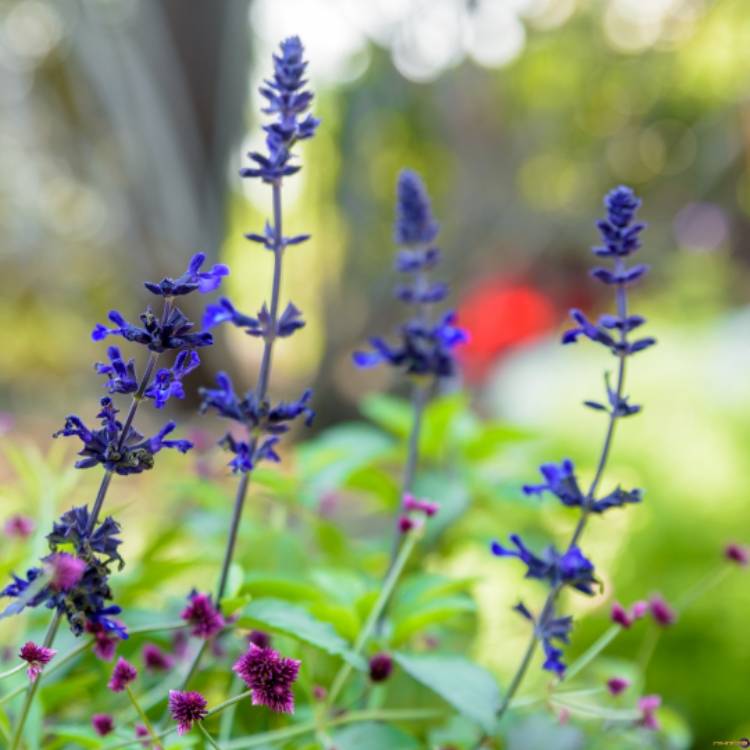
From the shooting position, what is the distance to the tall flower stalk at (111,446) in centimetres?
39

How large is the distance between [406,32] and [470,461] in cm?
262

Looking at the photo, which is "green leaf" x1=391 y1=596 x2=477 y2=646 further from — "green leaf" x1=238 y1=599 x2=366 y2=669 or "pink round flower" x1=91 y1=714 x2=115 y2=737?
"pink round flower" x1=91 y1=714 x2=115 y2=737

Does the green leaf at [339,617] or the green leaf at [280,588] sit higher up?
the green leaf at [280,588]

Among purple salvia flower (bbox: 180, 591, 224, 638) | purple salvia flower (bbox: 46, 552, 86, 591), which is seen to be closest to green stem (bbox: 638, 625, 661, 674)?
purple salvia flower (bbox: 180, 591, 224, 638)

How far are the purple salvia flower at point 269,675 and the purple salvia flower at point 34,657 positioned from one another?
0.09m

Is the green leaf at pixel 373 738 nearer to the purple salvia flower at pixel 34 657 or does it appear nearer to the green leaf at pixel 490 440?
the purple salvia flower at pixel 34 657

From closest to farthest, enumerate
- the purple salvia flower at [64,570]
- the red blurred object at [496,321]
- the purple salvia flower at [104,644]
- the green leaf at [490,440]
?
the purple salvia flower at [64,570]
the purple salvia flower at [104,644]
the green leaf at [490,440]
the red blurred object at [496,321]

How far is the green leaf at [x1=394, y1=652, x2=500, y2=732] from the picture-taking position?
48cm

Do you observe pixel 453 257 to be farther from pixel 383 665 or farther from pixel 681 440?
pixel 383 665

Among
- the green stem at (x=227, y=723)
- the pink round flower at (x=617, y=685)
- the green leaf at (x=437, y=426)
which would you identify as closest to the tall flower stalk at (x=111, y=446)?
the green stem at (x=227, y=723)

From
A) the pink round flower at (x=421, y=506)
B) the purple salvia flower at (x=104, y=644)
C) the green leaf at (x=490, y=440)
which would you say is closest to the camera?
the purple salvia flower at (x=104, y=644)

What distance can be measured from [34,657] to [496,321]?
5.06m

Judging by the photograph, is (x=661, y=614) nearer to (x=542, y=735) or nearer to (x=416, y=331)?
(x=542, y=735)

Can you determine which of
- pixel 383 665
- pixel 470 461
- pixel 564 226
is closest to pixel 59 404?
pixel 564 226
